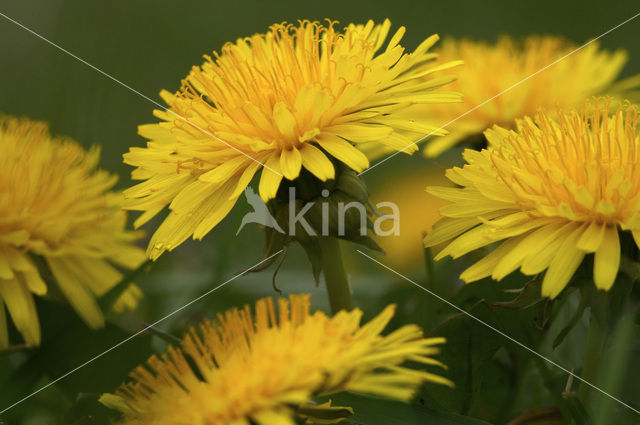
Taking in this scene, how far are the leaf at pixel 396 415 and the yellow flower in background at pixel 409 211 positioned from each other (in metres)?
0.39

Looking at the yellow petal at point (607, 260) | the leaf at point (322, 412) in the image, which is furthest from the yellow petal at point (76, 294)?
the yellow petal at point (607, 260)

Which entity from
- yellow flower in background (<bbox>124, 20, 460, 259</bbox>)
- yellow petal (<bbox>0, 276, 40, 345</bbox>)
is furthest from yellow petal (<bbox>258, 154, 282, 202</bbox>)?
yellow petal (<bbox>0, 276, 40, 345</bbox>)

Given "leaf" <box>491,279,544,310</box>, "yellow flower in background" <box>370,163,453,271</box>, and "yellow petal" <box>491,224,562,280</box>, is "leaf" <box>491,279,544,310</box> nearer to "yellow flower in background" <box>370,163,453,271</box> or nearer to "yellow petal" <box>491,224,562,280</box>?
"yellow petal" <box>491,224,562,280</box>

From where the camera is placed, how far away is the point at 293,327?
1.22ft

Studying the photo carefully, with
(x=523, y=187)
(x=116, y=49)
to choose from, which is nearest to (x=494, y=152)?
(x=523, y=187)

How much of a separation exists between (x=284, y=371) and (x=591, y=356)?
0.22 m

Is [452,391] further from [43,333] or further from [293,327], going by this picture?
[43,333]

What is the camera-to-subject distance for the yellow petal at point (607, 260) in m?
0.39

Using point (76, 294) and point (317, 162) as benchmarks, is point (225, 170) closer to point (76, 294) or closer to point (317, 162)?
point (317, 162)

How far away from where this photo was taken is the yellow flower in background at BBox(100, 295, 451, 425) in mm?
333

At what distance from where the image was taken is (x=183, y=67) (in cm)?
135

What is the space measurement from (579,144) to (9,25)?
121cm

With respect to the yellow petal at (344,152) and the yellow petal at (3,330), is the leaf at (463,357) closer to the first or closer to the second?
the yellow petal at (344,152)

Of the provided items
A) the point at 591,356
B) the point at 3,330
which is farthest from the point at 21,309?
the point at 591,356
